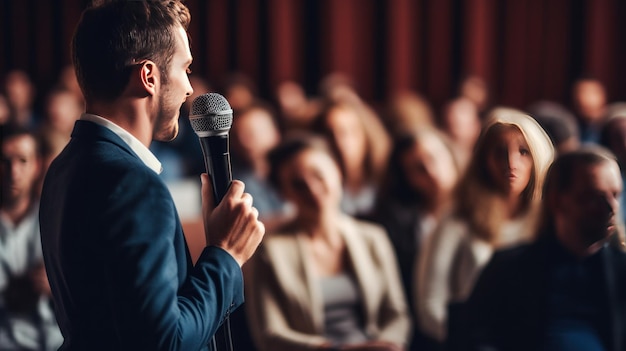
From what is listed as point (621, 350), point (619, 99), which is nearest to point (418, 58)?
point (619, 99)

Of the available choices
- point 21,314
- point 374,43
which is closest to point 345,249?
point 21,314

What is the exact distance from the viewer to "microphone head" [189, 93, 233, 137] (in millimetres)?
1359

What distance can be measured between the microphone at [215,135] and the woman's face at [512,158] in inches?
18.6

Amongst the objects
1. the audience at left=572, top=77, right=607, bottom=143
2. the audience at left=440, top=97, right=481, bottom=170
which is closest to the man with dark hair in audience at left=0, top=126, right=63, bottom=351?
the audience at left=440, top=97, right=481, bottom=170

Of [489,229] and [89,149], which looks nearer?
[89,149]

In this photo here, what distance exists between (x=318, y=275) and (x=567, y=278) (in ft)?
4.39

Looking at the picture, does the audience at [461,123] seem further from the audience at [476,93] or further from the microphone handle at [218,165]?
the microphone handle at [218,165]

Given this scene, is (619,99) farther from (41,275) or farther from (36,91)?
(41,275)

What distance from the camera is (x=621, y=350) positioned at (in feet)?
5.85

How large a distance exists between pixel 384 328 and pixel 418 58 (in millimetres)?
6408

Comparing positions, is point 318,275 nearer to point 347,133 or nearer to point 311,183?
point 311,183

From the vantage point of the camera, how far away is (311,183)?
300cm

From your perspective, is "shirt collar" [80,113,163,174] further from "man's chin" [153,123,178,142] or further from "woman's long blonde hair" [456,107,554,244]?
"woman's long blonde hair" [456,107,554,244]

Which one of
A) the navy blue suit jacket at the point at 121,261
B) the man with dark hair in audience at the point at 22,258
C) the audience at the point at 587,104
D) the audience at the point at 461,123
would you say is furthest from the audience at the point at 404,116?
the navy blue suit jacket at the point at 121,261
